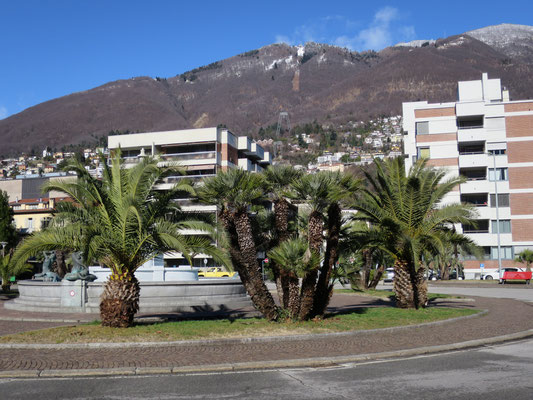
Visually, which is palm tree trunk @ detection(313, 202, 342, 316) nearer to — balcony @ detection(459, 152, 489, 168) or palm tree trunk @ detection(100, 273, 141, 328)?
palm tree trunk @ detection(100, 273, 141, 328)

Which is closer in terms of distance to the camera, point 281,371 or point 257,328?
point 281,371

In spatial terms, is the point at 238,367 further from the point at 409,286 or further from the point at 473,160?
the point at 473,160

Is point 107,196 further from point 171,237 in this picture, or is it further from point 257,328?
point 257,328

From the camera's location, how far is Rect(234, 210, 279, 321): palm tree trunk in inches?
551

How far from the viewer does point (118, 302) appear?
13156 millimetres

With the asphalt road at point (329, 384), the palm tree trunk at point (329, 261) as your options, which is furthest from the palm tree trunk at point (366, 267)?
the asphalt road at point (329, 384)

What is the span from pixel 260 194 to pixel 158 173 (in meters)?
2.84

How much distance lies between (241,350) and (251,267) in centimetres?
327

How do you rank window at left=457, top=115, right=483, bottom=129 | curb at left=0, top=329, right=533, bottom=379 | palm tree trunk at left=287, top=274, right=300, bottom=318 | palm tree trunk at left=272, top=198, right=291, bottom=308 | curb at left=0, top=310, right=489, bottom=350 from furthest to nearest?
1. window at left=457, top=115, right=483, bottom=129
2. palm tree trunk at left=272, top=198, right=291, bottom=308
3. palm tree trunk at left=287, top=274, right=300, bottom=318
4. curb at left=0, top=310, right=489, bottom=350
5. curb at left=0, top=329, right=533, bottom=379

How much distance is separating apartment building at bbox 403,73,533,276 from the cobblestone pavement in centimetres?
4009

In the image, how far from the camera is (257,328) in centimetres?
1325

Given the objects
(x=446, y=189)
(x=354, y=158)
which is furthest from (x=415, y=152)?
(x=354, y=158)

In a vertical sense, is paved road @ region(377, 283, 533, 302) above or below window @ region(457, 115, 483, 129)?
below

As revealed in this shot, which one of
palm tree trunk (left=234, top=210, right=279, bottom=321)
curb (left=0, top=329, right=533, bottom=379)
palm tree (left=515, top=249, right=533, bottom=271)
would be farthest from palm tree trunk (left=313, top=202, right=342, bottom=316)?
palm tree (left=515, top=249, right=533, bottom=271)
